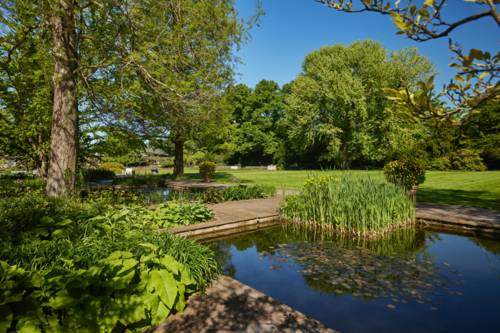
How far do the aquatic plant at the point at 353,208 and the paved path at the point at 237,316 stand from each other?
4.18 meters

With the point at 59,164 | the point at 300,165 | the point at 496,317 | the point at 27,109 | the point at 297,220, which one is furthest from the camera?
the point at 300,165

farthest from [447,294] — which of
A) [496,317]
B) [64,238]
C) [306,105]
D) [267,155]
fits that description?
[267,155]

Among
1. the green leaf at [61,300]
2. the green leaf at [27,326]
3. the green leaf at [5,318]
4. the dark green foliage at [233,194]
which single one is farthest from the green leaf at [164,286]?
the dark green foliage at [233,194]

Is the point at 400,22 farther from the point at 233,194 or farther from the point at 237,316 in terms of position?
the point at 233,194

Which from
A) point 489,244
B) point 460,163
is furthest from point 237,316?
point 460,163

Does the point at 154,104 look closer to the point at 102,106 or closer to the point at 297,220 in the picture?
the point at 102,106

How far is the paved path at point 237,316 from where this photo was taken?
9.98 ft

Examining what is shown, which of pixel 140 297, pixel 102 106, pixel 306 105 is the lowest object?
pixel 140 297

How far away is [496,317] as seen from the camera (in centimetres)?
371

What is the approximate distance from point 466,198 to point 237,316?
490 inches

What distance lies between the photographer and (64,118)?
723 cm

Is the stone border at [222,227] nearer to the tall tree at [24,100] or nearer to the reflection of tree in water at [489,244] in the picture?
the reflection of tree in water at [489,244]

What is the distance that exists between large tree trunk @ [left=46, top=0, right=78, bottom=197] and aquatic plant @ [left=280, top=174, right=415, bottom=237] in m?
6.22

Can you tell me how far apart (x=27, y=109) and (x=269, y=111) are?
40.6 meters
